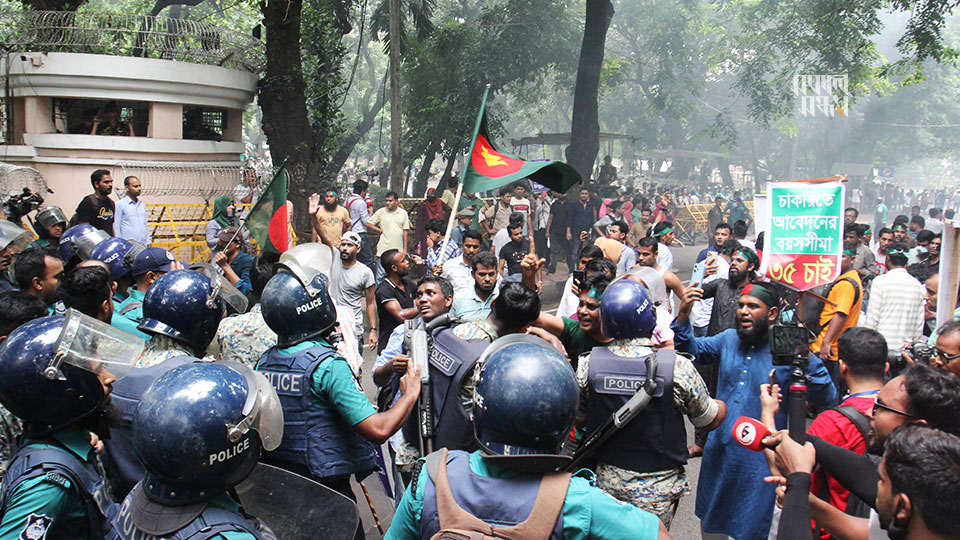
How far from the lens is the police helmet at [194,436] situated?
1.88 meters

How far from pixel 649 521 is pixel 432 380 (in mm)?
1799

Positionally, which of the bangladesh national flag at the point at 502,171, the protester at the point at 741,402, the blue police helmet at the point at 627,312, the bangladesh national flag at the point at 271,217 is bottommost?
the protester at the point at 741,402

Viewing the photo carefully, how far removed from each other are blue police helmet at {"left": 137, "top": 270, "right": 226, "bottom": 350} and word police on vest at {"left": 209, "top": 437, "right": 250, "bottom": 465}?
140cm

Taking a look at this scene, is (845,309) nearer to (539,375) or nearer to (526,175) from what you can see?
(526,175)

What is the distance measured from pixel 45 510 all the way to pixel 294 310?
46.3 inches

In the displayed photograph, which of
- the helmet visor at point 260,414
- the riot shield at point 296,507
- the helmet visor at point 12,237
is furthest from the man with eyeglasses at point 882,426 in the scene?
the helmet visor at point 12,237

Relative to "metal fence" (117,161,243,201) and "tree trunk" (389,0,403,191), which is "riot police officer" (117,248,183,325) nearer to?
"metal fence" (117,161,243,201)

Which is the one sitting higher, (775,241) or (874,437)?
(775,241)

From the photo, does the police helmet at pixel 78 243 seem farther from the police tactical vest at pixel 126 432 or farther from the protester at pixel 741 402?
the protester at pixel 741 402

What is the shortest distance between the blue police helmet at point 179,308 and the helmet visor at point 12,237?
2.84 m

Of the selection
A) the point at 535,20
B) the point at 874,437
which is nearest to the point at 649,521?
the point at 874,437

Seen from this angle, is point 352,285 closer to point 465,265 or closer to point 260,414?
point 465,265

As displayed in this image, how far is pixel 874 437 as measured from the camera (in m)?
2.63

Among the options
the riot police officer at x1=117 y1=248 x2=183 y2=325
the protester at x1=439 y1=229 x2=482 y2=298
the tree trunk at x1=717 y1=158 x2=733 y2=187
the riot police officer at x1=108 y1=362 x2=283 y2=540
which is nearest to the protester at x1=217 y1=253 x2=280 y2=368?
the riot police officer at x1=117 y1=248 x2=183 y2=325
